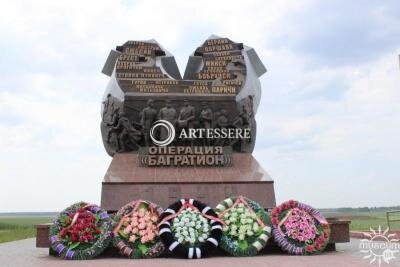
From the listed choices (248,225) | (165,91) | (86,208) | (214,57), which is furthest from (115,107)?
(248,225)

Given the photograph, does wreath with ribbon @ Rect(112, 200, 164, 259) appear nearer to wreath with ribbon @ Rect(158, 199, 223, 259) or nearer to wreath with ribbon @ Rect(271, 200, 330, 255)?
wreath with ribbon @ Rect(158, 199, 223, 259)

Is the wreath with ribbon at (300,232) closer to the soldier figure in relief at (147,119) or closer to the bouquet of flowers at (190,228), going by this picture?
the bouquet of flowers at (190,228)

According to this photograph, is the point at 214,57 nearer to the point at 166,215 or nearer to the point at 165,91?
the point at 165,91

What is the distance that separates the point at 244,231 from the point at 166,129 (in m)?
5.59

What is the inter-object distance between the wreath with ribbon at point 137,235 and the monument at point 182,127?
3.34 metres

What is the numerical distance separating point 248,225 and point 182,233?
A: 0.92m

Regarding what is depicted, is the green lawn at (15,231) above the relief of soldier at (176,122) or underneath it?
underneath

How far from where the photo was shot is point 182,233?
20.9 ft

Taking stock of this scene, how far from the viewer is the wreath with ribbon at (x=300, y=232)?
6.61 metres

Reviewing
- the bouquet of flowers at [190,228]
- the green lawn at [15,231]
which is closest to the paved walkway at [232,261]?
the bouquet of flowers at [190,228]

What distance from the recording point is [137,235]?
649 cm

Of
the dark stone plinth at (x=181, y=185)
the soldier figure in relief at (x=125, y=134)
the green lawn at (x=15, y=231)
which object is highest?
the soldier figure in relief at (x=125, y=134)

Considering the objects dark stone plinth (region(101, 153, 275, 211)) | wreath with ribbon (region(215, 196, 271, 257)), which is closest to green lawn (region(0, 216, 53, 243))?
dark stone plinth (region(101, 153, 275, 211))

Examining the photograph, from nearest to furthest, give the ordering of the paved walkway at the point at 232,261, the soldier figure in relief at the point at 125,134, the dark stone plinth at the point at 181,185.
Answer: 1. the paved walkway at the point at 232,261
2. the dark stone plinth at the point at 181,185
3. the soldier figure in relief at the point at 125,134
